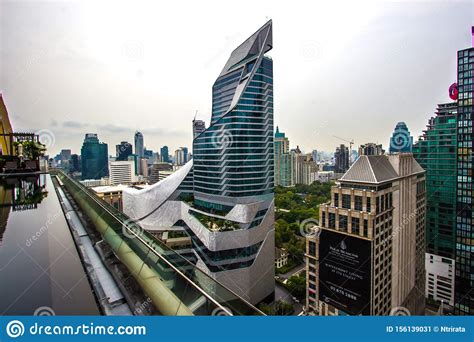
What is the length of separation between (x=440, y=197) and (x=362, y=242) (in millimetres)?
4298

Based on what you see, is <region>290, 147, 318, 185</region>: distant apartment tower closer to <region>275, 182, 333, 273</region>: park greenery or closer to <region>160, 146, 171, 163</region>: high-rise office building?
<region>275, 182, 333, 273</region>: park greenery

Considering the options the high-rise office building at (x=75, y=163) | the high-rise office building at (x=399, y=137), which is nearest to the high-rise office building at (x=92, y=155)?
the high-rise office building at (x=75, y=163)

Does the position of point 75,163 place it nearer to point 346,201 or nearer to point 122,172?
point 122,172

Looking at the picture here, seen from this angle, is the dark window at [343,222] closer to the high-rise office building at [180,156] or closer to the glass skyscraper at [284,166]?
the glass skyscraper at [284,166]

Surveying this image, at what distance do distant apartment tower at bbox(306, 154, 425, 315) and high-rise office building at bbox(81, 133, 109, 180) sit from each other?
427 inches

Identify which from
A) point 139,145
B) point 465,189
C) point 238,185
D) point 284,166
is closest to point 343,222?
point 465,189

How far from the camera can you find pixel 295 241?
8.74 metres

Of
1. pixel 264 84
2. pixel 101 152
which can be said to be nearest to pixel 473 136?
pixel 264 84

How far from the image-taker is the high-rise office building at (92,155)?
1127 centimetres

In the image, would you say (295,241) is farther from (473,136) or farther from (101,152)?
(101,152)

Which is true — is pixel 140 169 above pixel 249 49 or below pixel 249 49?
below

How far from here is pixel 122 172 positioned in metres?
17.4

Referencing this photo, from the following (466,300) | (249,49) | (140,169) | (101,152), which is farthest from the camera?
(140,169)
